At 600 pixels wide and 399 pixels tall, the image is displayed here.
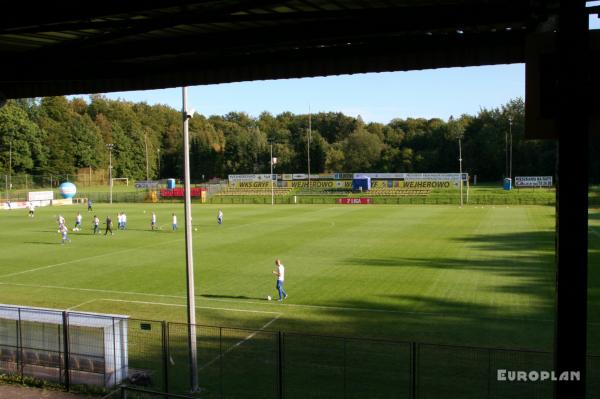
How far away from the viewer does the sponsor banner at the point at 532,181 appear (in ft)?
283

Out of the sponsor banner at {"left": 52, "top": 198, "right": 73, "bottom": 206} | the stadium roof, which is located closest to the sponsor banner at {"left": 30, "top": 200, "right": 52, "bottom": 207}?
the sponsor banner at {"left": 52, "top": 198, "right": 73, "bottom": 206}

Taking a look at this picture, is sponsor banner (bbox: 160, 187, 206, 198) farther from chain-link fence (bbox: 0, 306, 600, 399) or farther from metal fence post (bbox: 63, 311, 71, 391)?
metal fence post (bbox: 63, 311, 71, 391)

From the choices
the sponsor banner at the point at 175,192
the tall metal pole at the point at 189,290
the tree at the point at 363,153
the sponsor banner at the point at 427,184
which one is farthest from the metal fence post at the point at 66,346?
the tree at the point at 363,153

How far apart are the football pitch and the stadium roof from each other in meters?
9.79

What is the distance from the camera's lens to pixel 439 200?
246ft

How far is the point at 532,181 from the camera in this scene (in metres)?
86.7

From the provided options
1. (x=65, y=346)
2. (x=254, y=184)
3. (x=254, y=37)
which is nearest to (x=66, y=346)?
(x=65, y=346)

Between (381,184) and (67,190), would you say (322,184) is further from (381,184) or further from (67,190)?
(67,190)

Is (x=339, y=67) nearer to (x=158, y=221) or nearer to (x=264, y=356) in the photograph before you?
(x=264, y=356)

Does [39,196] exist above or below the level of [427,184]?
below

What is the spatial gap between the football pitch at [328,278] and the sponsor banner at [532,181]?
43467mm

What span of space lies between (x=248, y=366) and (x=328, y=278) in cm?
1123

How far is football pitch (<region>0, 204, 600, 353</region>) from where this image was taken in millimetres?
17922

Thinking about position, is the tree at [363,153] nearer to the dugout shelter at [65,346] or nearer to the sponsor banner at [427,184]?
the sponsor banner at [427,184]
